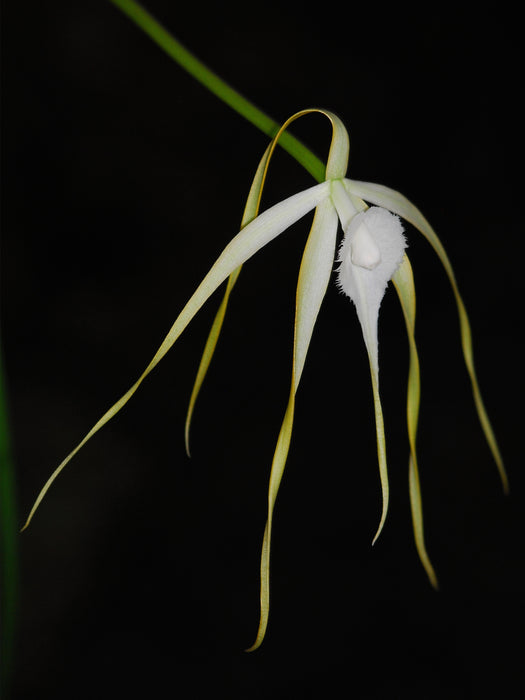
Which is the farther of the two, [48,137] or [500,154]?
[500,154]

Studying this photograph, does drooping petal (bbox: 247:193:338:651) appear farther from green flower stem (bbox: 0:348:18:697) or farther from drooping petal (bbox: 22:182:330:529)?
green flower stem (bbox: 0:348:18:697)

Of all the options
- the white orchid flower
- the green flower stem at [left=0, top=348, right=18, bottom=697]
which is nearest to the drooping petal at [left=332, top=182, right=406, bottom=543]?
the white orchid flower

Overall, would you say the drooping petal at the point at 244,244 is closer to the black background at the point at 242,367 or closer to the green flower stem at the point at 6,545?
the green flower stem at the point at 6,545

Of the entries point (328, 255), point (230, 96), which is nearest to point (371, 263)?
point (328, 255)

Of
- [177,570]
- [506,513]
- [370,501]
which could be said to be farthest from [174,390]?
[506,513]

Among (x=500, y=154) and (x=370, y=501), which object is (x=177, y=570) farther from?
(x=500, y=154)

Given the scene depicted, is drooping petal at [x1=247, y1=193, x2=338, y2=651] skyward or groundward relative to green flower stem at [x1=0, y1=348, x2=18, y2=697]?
skyward
